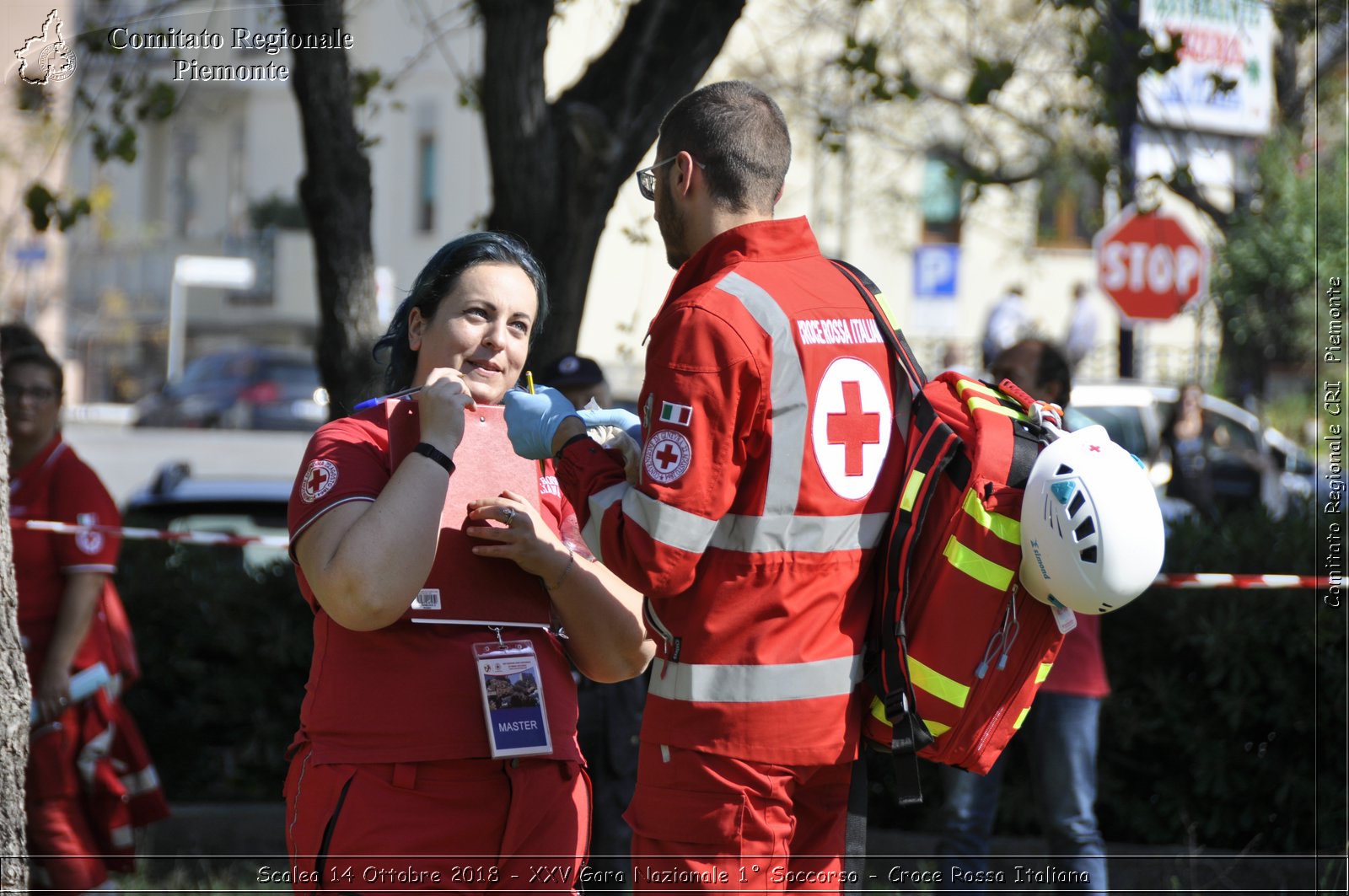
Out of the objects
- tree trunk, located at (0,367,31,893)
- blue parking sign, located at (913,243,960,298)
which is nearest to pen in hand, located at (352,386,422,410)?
tree trunk, located at (0,367,31,893)

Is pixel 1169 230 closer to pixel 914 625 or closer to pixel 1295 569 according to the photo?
pixel 1295 569

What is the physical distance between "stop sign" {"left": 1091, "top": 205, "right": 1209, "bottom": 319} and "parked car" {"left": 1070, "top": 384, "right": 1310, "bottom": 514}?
172cm

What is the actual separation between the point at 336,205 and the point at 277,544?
1.65 meters

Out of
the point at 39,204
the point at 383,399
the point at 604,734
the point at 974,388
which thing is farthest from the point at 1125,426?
the point at 383,399

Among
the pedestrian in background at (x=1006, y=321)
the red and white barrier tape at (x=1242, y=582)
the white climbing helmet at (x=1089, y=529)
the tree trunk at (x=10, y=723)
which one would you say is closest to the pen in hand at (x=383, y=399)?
the tree trunk at (x=10, y=723)

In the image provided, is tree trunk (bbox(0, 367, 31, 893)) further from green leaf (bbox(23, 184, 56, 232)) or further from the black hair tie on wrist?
green leaf (bbox(23, 184, 56, 232))

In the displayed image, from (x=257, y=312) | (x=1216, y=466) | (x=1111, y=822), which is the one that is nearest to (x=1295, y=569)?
(x=1111, y=822)

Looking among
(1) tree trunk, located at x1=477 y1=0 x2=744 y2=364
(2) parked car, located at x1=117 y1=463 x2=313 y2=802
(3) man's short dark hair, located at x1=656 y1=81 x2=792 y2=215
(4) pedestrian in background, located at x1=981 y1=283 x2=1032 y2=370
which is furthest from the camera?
(4) pedestrian in background, located at x1=981 y1=283 x2=1032 y2=370

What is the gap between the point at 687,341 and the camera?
2.58 m

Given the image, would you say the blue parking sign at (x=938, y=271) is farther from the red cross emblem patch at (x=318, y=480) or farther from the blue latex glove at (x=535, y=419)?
the red cross emblem patch at (x=318, y=480)

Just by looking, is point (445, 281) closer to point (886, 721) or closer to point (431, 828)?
point (431, 828)

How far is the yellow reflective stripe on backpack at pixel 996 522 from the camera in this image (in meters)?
2.68

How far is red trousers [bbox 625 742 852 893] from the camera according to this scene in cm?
260

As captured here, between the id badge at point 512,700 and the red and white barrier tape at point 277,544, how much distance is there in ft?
3.74
